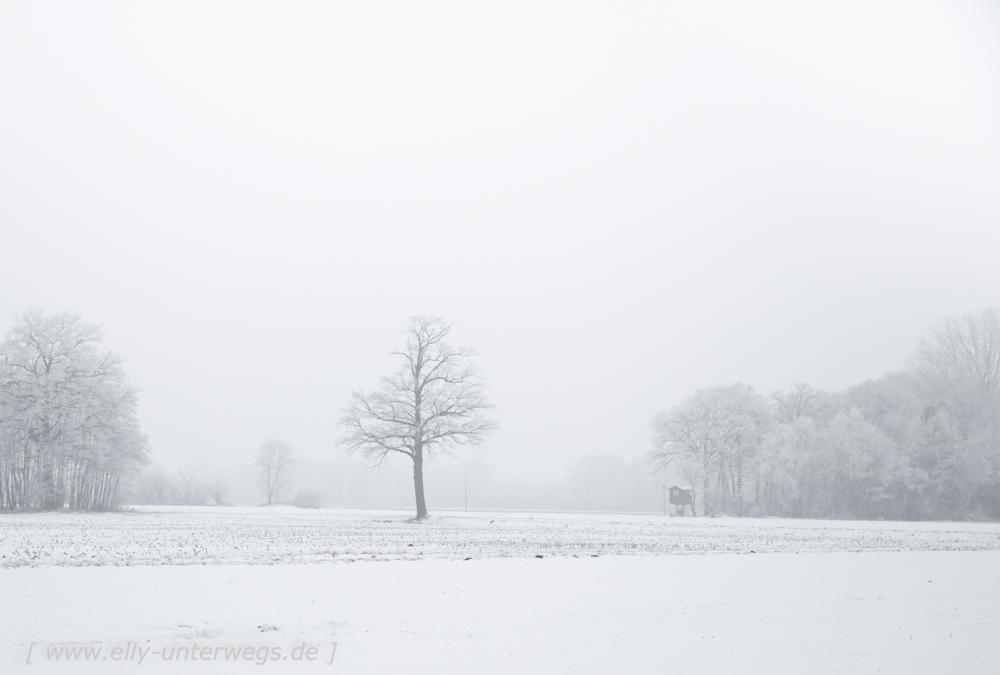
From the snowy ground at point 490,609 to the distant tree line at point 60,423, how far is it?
3228 cm

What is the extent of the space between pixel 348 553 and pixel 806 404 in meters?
70.0

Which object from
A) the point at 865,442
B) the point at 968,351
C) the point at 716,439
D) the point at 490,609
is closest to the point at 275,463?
the point at 716,439

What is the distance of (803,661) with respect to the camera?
9.83 meters

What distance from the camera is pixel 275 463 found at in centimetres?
10138

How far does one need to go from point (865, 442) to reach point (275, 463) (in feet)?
256

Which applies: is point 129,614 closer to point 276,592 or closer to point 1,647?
point 1,647

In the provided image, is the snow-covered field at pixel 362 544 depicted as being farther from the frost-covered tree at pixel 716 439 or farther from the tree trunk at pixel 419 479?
the frost-covered tree at pixel 716 439

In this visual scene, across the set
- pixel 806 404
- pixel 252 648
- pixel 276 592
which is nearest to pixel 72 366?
pixel 276 592

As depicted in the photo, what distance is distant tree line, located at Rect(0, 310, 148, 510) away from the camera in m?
48.9

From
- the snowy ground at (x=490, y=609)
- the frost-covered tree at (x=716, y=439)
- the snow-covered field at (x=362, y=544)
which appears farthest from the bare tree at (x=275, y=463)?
the snowy ground at (x=490, y=609)

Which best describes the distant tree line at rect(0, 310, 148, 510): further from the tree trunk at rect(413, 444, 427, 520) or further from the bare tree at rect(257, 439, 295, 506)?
the bare tree at rect(257, 439, 295, 506)

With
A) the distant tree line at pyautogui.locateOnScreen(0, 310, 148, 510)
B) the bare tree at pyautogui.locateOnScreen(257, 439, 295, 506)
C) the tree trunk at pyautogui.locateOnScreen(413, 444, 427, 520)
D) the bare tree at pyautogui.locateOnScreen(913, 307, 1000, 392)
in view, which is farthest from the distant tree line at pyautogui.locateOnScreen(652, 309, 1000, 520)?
the bare tree at pyautogui.locateOnScreen(257, 439, 295, 506)

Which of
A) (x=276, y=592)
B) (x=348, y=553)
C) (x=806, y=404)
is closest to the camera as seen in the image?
(x=276, y=592)

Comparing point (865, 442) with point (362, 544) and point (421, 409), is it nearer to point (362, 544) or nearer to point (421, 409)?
point (421, 409)
